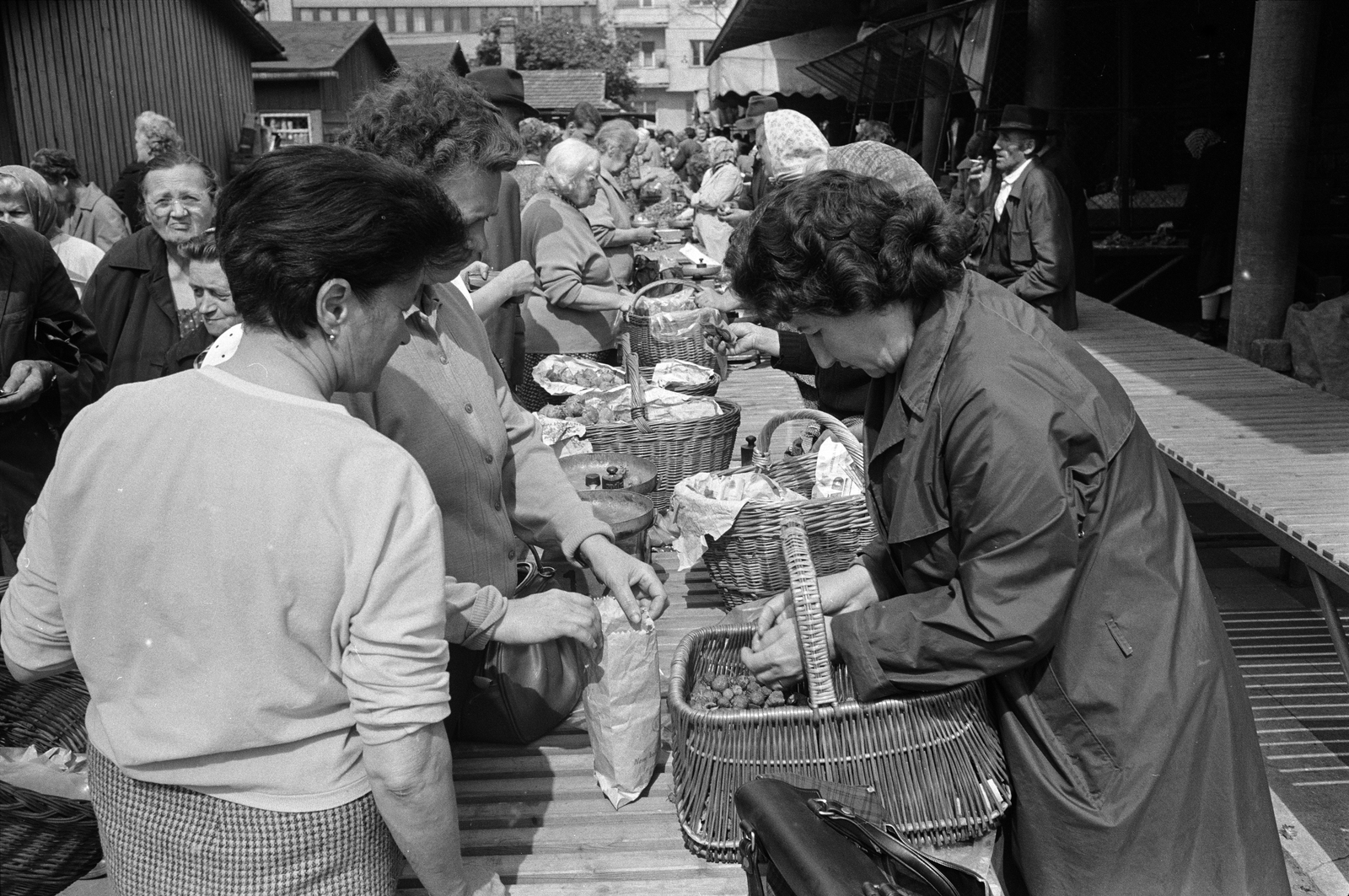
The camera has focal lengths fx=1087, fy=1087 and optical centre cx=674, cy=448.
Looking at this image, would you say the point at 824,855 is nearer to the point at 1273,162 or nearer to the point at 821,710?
the point at 821,710

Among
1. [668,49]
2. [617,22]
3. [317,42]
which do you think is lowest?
[317,42]

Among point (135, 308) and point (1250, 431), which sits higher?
point (135, 308)

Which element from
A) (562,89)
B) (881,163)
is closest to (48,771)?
(881,163)

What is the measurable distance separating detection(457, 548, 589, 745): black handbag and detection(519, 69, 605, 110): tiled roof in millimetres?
41215

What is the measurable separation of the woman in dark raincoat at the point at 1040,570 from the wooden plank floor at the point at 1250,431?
4.15ft

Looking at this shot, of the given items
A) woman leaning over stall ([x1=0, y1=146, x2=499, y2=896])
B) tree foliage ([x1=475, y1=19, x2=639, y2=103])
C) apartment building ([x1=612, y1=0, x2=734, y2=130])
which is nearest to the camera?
woman leaning over stall ([x1=0, y1=146, x2=499, y2=896])

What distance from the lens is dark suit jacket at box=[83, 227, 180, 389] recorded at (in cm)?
370

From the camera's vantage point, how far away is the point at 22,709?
225 centimetres

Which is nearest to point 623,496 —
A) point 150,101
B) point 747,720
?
point 747,720

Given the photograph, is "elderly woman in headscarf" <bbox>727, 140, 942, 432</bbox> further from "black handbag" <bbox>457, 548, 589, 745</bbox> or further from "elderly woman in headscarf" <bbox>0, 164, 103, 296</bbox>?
"elderly woman in headscarf" <bbox>0, 164, 103, 296</bbox>

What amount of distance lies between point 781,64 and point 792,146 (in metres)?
13.9

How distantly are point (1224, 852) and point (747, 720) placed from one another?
0.77 meters

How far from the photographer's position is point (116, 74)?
12.5 meters

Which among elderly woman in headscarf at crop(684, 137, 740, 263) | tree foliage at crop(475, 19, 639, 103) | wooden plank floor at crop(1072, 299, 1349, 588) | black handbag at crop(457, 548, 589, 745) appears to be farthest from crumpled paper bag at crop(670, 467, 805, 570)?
tree foliage at crop(475, 19, 639, 103)
